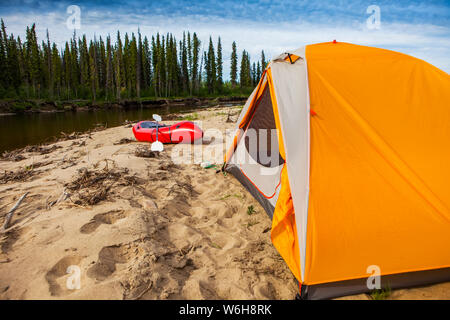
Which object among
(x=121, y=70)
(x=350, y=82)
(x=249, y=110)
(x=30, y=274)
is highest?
(x=121, y=70)

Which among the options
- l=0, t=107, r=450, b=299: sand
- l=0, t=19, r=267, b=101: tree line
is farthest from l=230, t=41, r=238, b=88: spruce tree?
l=0, t=107, r=450, b=299: sand

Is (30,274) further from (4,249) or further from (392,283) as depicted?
(392,283)

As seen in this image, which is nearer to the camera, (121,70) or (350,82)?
(350,82)

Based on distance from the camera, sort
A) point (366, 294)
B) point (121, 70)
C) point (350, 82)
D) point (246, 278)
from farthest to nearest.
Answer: point (121, 70) < point (350, 82) < point (246, 278) < point (366, 294)

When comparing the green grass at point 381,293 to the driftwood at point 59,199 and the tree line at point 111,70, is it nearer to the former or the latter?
the driftwood at point 59,199

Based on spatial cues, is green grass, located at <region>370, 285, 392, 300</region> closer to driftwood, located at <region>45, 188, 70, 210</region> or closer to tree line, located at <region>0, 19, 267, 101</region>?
driftwood, located at <region>45, 188, 70, 210</region>

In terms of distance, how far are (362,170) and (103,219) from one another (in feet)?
9.68

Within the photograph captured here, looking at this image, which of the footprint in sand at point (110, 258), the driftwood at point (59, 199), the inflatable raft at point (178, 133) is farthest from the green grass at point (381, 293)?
the inflatable raft at point (178, 133)

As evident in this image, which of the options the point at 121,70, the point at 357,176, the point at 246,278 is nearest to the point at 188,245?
the point at 246,278

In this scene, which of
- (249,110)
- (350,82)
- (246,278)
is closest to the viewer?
(246,278)

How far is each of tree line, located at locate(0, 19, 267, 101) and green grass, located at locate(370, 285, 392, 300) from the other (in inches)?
1756

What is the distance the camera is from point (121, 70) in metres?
47.0

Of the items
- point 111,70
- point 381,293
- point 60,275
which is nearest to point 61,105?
point 111,70

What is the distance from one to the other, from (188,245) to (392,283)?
2044mm
